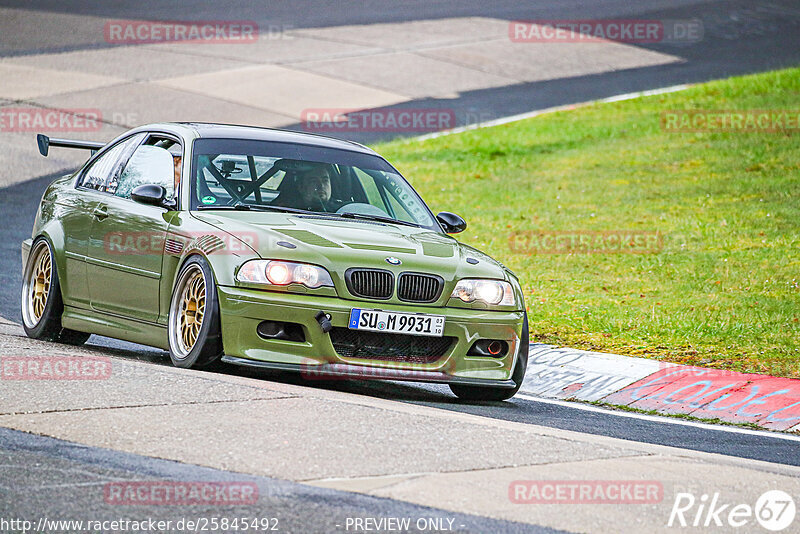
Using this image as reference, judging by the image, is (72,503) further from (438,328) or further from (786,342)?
(786,342)

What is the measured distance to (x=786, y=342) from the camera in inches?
408

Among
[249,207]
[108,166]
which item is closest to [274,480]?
[249,207]

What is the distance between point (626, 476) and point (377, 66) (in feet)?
71.7

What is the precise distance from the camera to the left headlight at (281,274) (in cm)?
755

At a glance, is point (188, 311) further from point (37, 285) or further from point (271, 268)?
point (37, 285)

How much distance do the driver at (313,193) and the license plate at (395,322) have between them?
1.27 m

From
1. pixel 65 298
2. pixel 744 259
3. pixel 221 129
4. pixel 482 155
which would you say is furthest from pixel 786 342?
pixel 482 155

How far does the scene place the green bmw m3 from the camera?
24.8ft

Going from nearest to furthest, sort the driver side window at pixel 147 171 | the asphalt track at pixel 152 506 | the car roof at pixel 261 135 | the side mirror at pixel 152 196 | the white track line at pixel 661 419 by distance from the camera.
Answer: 1. the asphalt track at pixel 152 506
2. the white track line at pixel 661 419
3. the side mirror at pixel 152 196
4. the driver side window at pixel 147 171
5. the car roof at pixel 261 135

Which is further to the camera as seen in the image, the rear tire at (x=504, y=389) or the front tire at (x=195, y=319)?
the rear tire at (x=504, y=389)

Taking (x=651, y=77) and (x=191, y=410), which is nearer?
(x=191, y=410)

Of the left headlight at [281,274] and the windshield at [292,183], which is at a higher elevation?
the windshield at [292,183]

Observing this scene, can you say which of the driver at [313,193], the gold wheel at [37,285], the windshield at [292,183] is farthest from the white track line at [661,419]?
the gold wheel at [37,285]

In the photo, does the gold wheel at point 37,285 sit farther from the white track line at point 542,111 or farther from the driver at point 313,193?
the white track line at point 542,111
